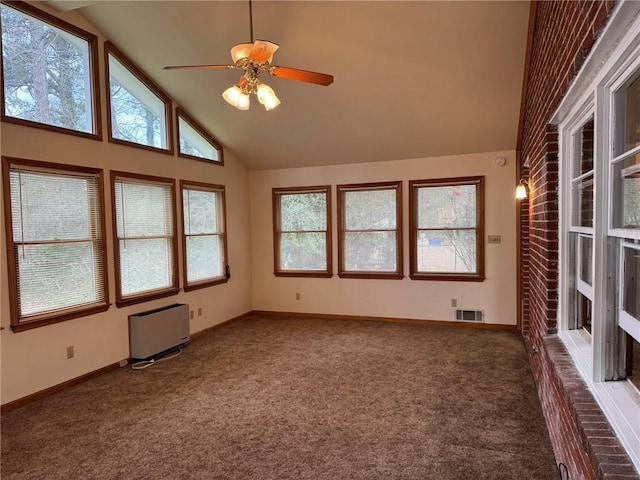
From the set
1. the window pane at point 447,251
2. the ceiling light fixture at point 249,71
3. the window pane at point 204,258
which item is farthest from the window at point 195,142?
the window pane at point 447,251

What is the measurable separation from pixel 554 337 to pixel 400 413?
1289mm

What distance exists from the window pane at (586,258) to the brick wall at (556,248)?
1.03 feet

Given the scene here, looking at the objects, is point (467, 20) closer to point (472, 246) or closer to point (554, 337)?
point (554, 337)

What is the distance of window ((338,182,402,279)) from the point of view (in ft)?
20.0

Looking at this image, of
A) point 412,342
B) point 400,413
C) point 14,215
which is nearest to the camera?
point 400,413

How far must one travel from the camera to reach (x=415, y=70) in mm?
4160

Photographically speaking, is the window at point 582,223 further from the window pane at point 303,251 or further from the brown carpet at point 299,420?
the window pane at point 303,251

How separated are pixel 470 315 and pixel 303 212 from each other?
3.03m

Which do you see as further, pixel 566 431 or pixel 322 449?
pixel 322 449

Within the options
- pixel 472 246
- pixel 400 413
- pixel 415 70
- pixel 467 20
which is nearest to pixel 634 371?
pixel 400 413

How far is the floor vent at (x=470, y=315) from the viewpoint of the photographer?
570cm

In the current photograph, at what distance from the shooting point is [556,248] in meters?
2.64

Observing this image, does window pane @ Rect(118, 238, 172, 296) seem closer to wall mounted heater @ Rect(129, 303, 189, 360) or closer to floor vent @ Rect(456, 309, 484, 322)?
wall mounted heater @ Rect(129, 303, 189, 360)

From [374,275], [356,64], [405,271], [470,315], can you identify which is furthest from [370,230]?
[356,64]
